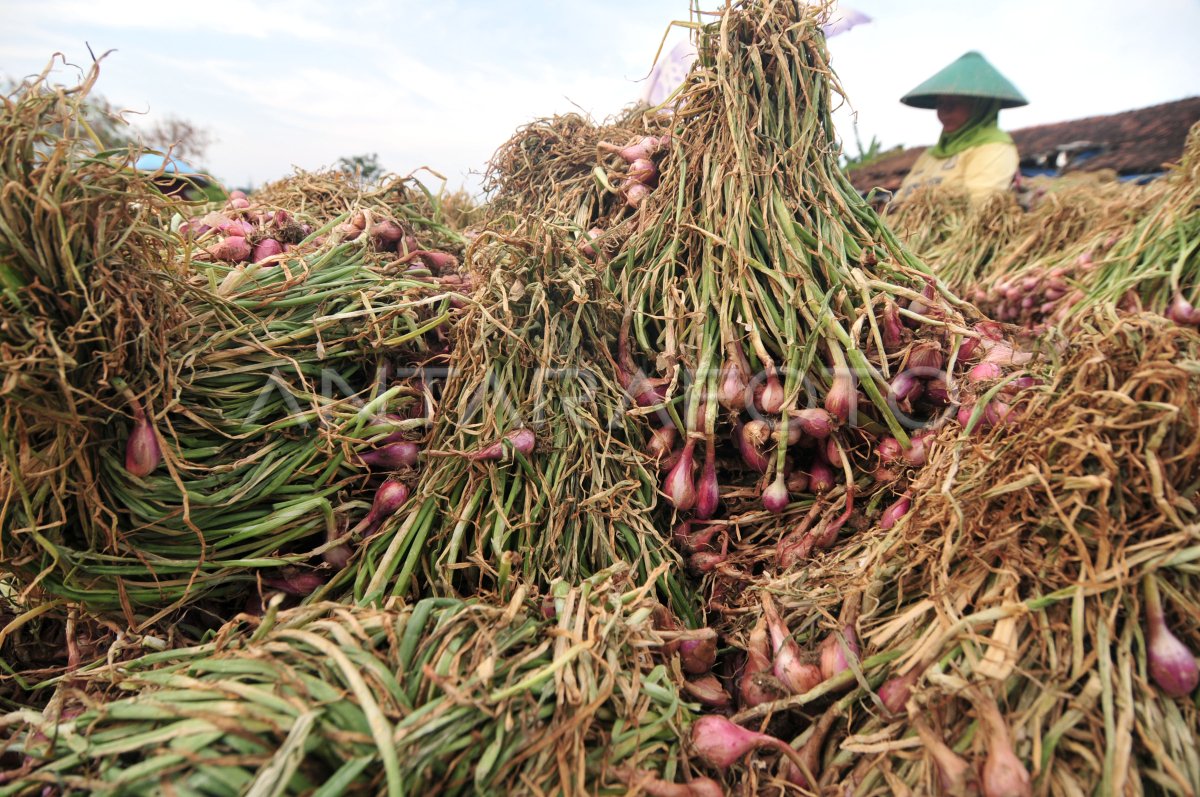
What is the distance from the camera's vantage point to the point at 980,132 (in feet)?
14.6

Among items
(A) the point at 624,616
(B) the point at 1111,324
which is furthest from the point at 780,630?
(B) the point at 1111,324

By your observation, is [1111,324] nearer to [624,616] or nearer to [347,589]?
[624,616]

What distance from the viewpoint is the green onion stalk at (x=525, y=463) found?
48.1 inches

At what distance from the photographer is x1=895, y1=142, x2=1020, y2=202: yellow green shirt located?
4102mm

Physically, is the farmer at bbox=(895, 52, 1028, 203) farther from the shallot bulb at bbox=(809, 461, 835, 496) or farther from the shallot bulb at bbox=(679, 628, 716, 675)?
the shallot bulb at bbox=(679, 628, 716, 675)

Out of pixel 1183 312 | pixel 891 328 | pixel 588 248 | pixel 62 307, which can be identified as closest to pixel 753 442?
pixel 891 328

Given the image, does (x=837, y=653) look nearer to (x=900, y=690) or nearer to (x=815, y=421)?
(x=900, y=690)

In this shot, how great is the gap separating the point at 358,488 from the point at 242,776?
0.67 m

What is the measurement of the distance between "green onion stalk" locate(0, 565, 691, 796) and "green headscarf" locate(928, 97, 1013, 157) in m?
4.77

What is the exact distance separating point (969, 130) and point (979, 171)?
546 mm

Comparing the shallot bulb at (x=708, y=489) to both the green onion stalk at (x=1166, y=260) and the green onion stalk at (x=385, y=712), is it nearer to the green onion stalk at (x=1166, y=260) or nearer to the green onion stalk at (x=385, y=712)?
the green onion stalk at (x=385, y=712)

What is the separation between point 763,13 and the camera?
1.58 meters

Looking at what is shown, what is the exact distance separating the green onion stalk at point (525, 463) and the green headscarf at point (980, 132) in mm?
4268

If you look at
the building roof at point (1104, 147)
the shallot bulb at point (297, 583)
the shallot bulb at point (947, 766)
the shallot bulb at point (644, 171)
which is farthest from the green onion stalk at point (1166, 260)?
the building roof at point (1104, 147)
